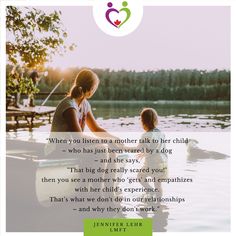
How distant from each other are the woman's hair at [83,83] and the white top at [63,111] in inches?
2.3

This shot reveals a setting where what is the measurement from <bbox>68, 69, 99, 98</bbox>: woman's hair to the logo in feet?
1.05

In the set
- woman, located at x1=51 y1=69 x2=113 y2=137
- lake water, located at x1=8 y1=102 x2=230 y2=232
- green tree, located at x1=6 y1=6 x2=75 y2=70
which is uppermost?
green tree, located at x1=6 y1=6 x2=75 y2=70

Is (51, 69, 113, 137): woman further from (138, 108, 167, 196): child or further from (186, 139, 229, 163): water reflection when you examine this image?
(186, 139, 229, 163): water reflection

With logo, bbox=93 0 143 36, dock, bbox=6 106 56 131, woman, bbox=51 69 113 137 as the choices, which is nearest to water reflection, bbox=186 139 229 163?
woman, bbox=51 69 113 137

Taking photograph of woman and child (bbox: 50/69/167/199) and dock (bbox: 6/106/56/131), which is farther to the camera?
dock (bbox: 6/106/56/131)

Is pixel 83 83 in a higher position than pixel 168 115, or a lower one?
higher

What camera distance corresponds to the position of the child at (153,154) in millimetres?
3639

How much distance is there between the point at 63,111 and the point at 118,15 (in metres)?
0.69

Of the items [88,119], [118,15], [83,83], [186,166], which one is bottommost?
[186,166]

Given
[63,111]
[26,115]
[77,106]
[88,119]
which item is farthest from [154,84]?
[26,115]

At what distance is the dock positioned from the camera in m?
3.91

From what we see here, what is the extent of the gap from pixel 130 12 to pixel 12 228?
150 centimetres

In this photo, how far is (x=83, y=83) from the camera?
11.9 ft

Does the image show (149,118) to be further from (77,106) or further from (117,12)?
(117,12)
